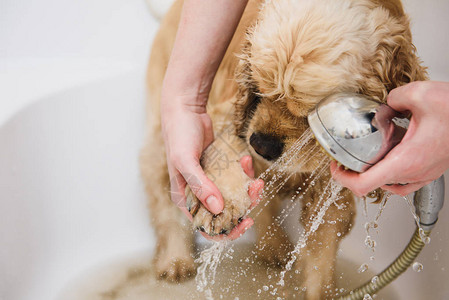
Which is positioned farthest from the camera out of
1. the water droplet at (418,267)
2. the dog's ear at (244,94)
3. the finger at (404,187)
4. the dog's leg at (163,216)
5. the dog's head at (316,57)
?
the dog's leg at (163,216)

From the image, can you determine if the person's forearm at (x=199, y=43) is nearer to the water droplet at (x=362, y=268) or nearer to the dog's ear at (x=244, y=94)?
the dog's ear at (x=244, y=94)

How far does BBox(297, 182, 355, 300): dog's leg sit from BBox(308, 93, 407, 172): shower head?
0.51m

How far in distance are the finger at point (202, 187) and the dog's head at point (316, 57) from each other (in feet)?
0.49

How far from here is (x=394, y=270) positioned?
1.03 m

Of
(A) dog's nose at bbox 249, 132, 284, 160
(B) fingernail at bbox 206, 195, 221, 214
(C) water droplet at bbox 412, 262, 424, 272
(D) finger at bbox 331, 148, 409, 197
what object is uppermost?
(D) finger at bbox 331, 148, 409, 197

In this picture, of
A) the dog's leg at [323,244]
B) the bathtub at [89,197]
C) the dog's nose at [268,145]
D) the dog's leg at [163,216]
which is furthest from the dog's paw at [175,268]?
the dog's nose at [268,145]

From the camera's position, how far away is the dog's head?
81 cm

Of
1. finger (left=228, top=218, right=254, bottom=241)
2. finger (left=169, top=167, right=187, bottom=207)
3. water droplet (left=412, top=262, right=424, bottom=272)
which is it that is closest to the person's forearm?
finger (left=169, top=167, right=187, bottom=207)

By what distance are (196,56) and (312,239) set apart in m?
0.64

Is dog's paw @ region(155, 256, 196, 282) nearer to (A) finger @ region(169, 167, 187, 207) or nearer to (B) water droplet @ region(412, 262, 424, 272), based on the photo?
(A) finger @ region(169, 167, 187, 207)

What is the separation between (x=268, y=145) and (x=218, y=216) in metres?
0.19

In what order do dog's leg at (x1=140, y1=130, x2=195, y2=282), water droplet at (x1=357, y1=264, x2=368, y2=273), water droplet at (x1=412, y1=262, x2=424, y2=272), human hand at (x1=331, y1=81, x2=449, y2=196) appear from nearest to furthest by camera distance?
human hand at (x1=331, y1=81, x2=449, y2=196)
water droplet at (x1=412, y1=262, x2=424, y2=272)
water droplet at (x1=357, y1=264, x2=368, y2=273)
dog's leg at (x1=140, y1=130, x2=195, y2=282)

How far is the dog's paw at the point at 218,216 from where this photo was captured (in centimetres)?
87

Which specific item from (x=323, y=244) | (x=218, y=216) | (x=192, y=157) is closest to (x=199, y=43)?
(x=192, y=157)
